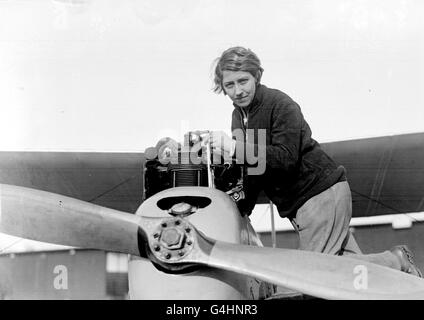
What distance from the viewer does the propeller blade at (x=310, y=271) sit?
4.60ft

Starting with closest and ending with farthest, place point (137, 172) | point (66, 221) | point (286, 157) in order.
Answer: point (66, 221), point (286, 157), point (137, 172)

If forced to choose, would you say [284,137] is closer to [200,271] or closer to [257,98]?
[257,98]

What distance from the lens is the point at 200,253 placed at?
1437 millimetres

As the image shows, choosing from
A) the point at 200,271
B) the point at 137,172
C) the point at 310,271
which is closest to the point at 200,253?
the point at 200,271

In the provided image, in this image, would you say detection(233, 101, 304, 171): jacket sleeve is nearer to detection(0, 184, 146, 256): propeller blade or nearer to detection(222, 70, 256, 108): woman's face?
detection(222, 70, 256, 108): woman's face

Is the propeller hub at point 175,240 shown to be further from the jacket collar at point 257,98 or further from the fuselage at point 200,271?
the jacket collar at point 257,98

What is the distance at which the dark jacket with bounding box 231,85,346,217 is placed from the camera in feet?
6.21

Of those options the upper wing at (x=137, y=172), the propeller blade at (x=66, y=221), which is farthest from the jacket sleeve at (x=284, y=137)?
the upper wing at (x=137, y=172)

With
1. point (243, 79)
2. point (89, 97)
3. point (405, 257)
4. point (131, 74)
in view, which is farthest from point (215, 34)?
point (405, 257)

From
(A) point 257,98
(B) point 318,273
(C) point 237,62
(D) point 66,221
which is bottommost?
(B) point 318,273

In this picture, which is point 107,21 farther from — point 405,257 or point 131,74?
point 405,257

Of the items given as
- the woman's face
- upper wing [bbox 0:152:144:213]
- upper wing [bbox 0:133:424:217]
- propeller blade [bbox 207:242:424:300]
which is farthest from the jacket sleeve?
upper wing [bbox 0:152:144:213]

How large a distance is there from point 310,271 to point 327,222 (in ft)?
1.82

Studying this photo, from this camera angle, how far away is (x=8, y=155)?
→ 12.7 feet
